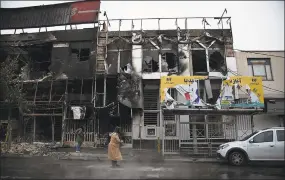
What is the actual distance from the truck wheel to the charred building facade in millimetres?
4858

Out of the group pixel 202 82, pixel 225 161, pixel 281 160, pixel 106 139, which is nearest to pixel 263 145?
pixel 281 160

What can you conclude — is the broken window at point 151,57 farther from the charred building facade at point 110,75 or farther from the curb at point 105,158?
the curb at point 105,158

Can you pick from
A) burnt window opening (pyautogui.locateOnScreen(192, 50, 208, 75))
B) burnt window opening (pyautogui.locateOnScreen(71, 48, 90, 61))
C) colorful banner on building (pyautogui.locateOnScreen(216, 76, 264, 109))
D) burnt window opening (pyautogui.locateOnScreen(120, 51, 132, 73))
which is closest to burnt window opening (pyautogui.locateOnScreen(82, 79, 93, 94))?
burnt window opening (pyautogui.locateOnScreen(71, 48, 90, 61))

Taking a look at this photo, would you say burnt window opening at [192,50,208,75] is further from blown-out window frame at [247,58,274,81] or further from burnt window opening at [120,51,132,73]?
burnt window opening at [120,51,132,73]

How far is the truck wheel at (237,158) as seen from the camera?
38.4 feet

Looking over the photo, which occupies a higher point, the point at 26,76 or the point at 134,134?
the point at 26,76

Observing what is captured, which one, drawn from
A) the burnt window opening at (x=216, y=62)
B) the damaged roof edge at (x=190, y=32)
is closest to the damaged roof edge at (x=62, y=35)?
the damaged roof edge at (x=190, y=32)

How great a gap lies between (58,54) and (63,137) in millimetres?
5812

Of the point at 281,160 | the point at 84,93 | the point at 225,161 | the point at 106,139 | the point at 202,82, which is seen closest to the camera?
the point at 281,160

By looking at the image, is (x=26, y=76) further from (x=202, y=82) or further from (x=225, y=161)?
(x=225, y=161)

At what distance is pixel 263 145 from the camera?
1144 cm

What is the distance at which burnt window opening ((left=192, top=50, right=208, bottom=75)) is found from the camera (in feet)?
60.7

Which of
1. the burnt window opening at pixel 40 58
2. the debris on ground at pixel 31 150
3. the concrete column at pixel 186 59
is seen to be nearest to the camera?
the debris on ground at pixel 31 150

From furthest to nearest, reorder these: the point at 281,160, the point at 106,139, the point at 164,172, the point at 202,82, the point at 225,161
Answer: the point at 106,139 → the point at 202,82 → the point at 225,161 → the point at 281,160 → the point at 164,172
